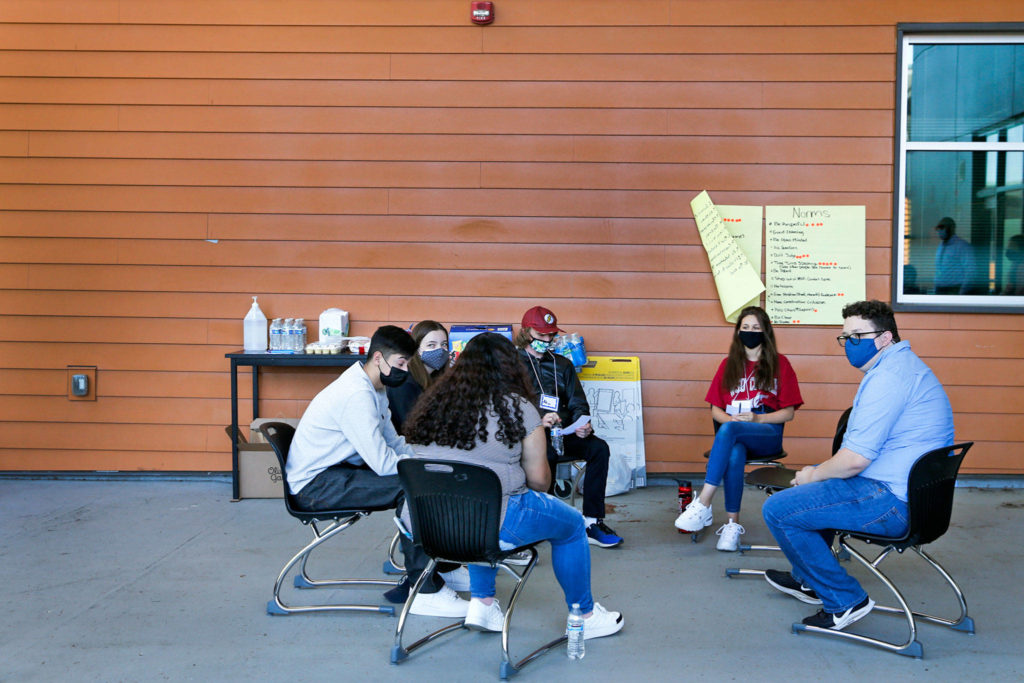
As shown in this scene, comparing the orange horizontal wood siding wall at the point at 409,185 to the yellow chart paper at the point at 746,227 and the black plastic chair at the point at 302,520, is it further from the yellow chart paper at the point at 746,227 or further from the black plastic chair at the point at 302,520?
the black plastic chair at the point at 302,520

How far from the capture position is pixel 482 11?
5426mm

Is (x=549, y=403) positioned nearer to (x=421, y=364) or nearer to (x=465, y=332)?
(x=421, y=364)

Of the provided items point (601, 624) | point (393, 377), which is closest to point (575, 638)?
point (601, 624)

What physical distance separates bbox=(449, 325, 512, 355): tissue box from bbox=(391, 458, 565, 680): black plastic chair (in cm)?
252

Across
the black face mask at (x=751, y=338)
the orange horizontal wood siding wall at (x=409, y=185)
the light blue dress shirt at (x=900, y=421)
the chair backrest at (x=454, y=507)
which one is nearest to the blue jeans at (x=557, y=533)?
the chair backrest at (x=454, y=507)

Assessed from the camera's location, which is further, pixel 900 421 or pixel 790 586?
pixel 790 586

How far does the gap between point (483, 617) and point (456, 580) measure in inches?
19.2

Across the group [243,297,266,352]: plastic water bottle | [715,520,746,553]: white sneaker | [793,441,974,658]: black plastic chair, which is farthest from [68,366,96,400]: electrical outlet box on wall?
[793,441,974,658]: black plastic chair

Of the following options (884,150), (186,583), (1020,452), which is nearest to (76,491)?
(186,583)

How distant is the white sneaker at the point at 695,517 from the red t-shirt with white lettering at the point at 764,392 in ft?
1.87

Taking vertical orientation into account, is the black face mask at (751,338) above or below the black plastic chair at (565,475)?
above

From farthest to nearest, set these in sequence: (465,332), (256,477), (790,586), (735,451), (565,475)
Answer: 1. (465,332)
2. (256,477)
3. (565,475)
4. (735,451)
5. (790,586)

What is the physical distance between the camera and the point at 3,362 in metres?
5.69

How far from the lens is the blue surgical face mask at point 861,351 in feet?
10.7
